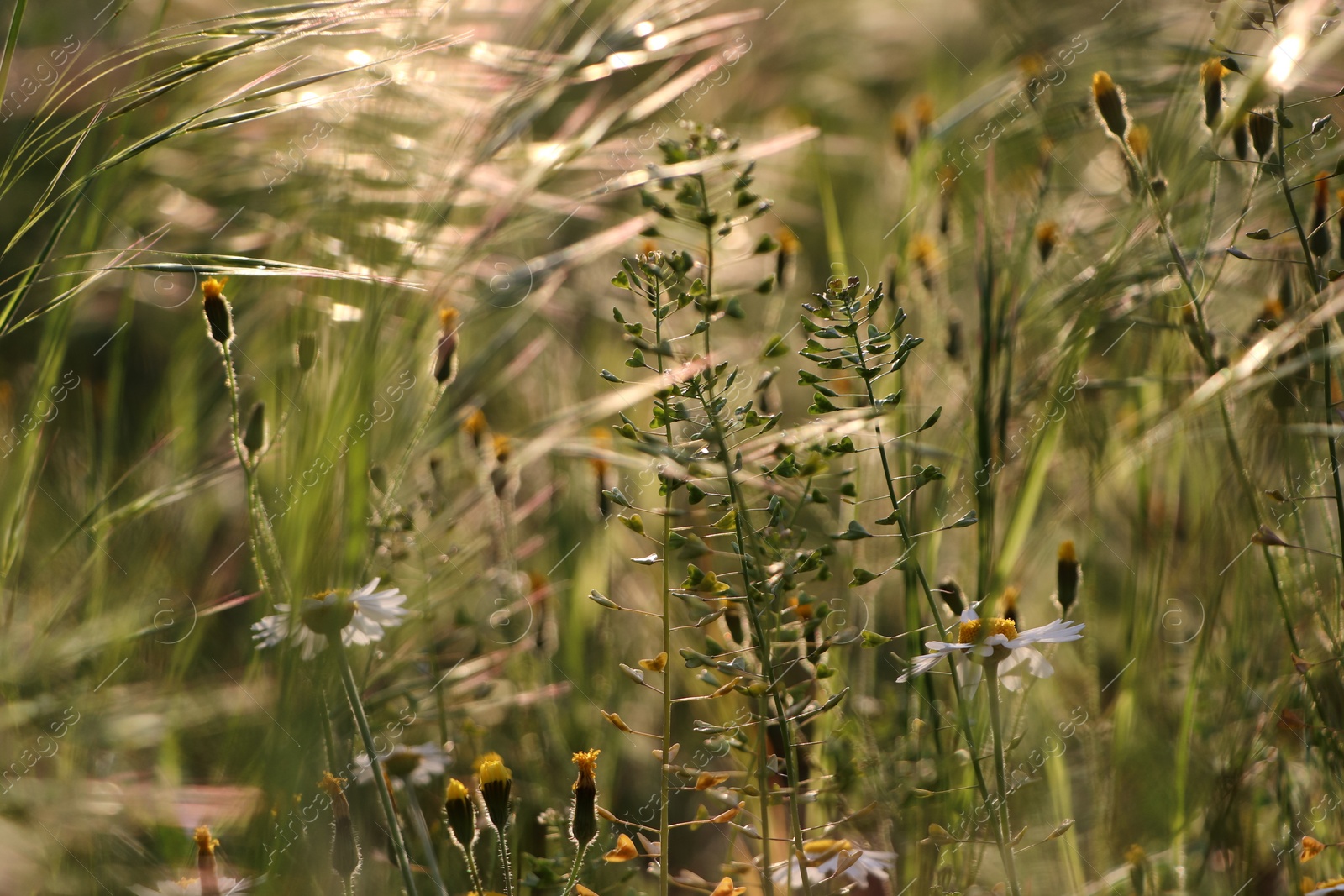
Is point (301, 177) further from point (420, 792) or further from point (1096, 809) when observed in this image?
point (1096, 809)

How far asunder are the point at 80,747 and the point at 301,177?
22.9 inches

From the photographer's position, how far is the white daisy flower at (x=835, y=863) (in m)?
0.56

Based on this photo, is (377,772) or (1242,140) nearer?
(377,772)

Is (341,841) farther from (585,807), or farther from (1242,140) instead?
(1242,140)

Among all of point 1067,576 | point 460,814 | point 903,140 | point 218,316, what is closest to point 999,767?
point 1067,576

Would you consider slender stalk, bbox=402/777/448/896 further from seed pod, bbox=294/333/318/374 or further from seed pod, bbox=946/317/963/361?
seed pod, bbox=946/317/963/361

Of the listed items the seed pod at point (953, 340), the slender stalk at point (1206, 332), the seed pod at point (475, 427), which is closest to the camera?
the slender stalk at point (1206, 332)

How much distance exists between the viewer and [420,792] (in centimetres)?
79

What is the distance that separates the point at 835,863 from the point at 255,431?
0.43 m

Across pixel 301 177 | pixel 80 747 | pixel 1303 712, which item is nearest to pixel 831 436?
pixel 1303 712

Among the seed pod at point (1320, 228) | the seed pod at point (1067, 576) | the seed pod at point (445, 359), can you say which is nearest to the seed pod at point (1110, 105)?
the seed pod at point (1320, 228)

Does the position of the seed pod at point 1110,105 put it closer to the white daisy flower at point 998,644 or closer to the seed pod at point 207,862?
the white daisy flower at point 998,644

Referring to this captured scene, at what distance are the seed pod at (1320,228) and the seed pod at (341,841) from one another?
0.63 meters

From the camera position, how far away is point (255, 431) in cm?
63
